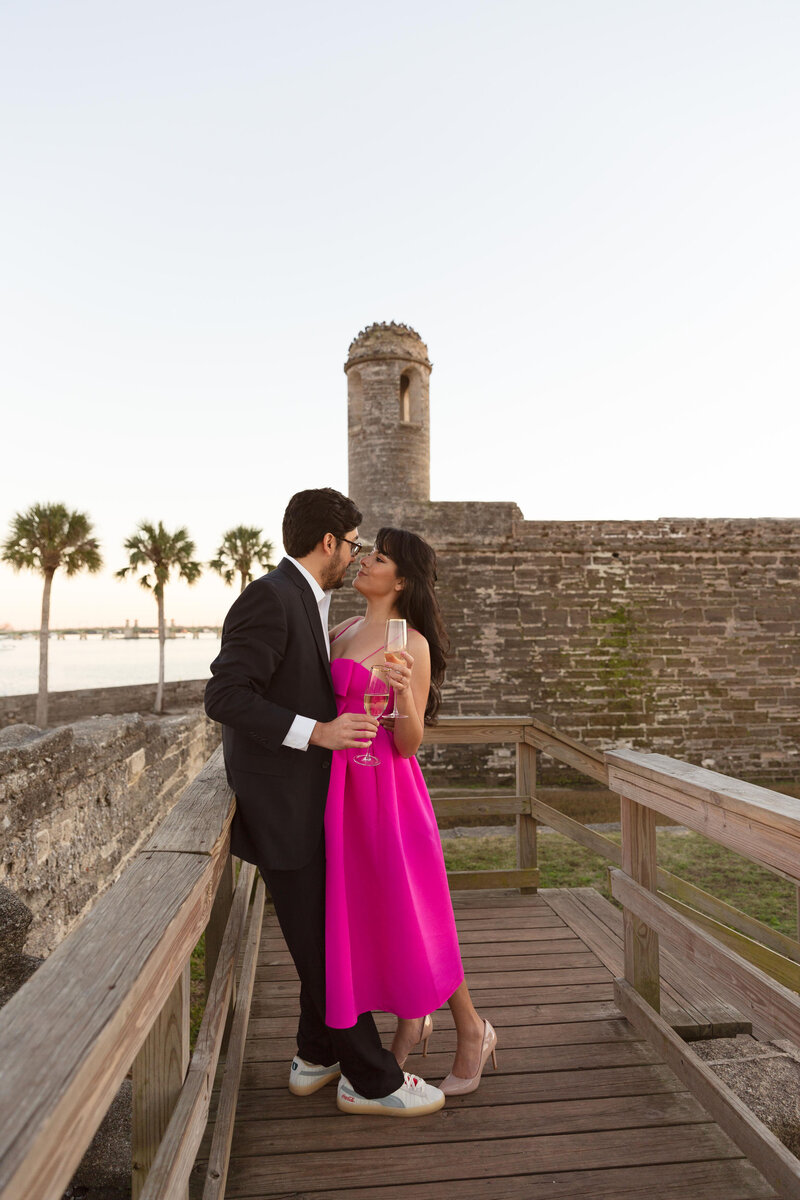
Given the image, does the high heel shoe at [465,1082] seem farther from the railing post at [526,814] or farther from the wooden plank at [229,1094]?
the railing post at [526,814]

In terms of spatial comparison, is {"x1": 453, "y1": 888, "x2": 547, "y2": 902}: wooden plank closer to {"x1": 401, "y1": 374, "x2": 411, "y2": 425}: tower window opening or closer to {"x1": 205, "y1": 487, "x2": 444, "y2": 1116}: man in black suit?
{"x1": 205, "y1": 487, "x2": 444, "y2": 1116}: man in black suit

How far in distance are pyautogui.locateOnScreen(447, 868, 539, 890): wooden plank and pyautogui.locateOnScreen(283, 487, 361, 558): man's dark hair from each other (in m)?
3.06

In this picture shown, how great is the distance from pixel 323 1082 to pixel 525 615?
11.7m

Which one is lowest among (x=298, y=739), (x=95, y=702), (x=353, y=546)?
(x=95, y=702)

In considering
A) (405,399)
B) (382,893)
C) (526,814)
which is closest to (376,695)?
(382,893)

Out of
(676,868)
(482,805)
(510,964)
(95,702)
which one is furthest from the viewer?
(95,702)

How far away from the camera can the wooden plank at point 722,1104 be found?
2.04m

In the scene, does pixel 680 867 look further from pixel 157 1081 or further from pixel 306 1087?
pixel 157 1081

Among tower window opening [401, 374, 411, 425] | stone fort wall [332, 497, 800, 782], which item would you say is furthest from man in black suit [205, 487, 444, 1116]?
tower window opening [401, 374, 411, 425]

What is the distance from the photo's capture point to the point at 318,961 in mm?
2332

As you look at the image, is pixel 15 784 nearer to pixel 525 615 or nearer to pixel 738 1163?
pixel 738 1163

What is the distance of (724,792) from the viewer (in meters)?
2.19

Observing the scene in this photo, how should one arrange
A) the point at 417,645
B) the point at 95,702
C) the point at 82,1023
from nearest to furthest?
the point at 82,1023
the point at 417,645
the point at 95,702

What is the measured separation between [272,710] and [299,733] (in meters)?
0.11
